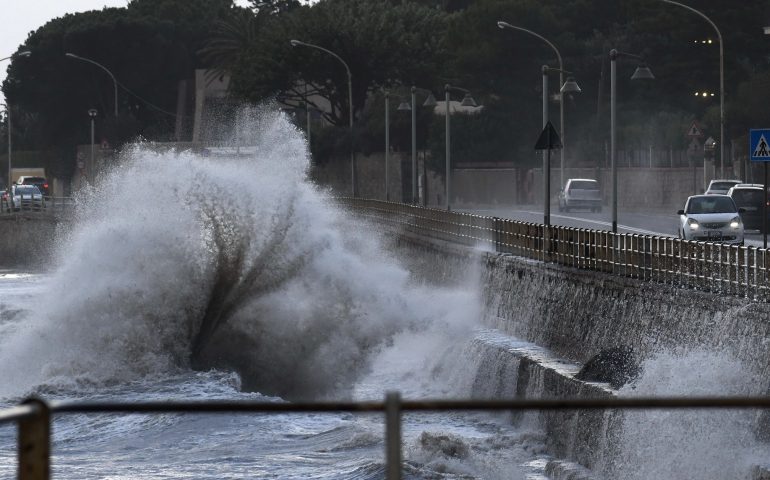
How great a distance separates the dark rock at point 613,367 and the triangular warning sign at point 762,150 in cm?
393

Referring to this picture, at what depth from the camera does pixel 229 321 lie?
33281 mm

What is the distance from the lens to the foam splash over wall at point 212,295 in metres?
31.8

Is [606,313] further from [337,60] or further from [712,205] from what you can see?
[337,60]

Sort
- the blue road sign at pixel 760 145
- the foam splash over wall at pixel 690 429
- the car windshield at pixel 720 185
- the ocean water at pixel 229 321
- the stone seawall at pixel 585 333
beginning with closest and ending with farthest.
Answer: the foam splash over wall at pixel 690 429 < the stone seawall at pixel 585 333 < the blue road sign at pixel 760 145 < the ocean water at pixel 229 321 < the car windshield at pixel 720 185

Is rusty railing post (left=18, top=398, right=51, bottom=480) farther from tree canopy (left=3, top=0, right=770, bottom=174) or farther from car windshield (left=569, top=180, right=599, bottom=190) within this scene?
tree canopy (left=3, top=0, right=770, bottom=174)

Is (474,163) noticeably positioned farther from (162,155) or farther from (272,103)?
(162,155)

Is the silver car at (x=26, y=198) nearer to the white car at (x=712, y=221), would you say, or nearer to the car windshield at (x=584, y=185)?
the car windshield at (x=584, y=185)

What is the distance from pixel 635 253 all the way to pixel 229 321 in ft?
39.1

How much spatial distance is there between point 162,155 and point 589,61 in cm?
4392

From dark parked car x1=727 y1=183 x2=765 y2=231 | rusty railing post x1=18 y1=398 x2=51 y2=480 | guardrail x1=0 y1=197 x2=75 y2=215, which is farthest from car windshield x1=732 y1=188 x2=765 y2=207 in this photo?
guardrail x1=0 y1=197 x2=75 y2=215

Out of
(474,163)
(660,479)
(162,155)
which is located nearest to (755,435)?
(660,479)

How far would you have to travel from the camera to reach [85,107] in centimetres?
10425

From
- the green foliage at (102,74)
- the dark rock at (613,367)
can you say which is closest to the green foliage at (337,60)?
the green foliage at (102,74)

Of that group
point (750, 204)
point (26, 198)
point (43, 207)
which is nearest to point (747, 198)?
point (750, 204)
